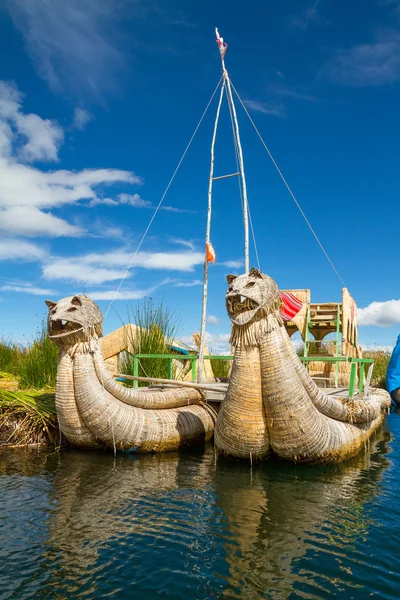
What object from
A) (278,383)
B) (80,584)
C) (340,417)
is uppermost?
(278,383)

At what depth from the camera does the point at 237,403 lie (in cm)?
675

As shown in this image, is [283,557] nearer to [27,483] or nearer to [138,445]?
[27,483]

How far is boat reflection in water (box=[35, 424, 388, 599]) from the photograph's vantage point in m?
3.74

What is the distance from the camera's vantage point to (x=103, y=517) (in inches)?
196

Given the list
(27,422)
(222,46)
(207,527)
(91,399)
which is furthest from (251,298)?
(222,46)

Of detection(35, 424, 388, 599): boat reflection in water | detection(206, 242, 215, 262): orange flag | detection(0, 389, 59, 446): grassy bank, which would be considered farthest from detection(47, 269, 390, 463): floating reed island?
detection(206, 242, 215, 262): orange flag

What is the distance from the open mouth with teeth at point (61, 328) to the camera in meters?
7.40

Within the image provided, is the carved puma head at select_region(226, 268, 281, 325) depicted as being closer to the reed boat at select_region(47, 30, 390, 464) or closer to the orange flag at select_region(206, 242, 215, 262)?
the reed boat at select_region(47, 30, 390, 464)

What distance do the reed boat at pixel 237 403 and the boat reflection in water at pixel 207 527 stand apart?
0.49 metres

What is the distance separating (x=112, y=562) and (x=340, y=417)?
4.95 m

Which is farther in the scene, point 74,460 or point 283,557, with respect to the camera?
point 74,460

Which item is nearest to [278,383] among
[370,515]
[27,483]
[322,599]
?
[370,515]

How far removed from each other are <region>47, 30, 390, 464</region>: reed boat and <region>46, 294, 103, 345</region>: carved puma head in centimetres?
2

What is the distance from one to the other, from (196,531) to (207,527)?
0.49 ft
